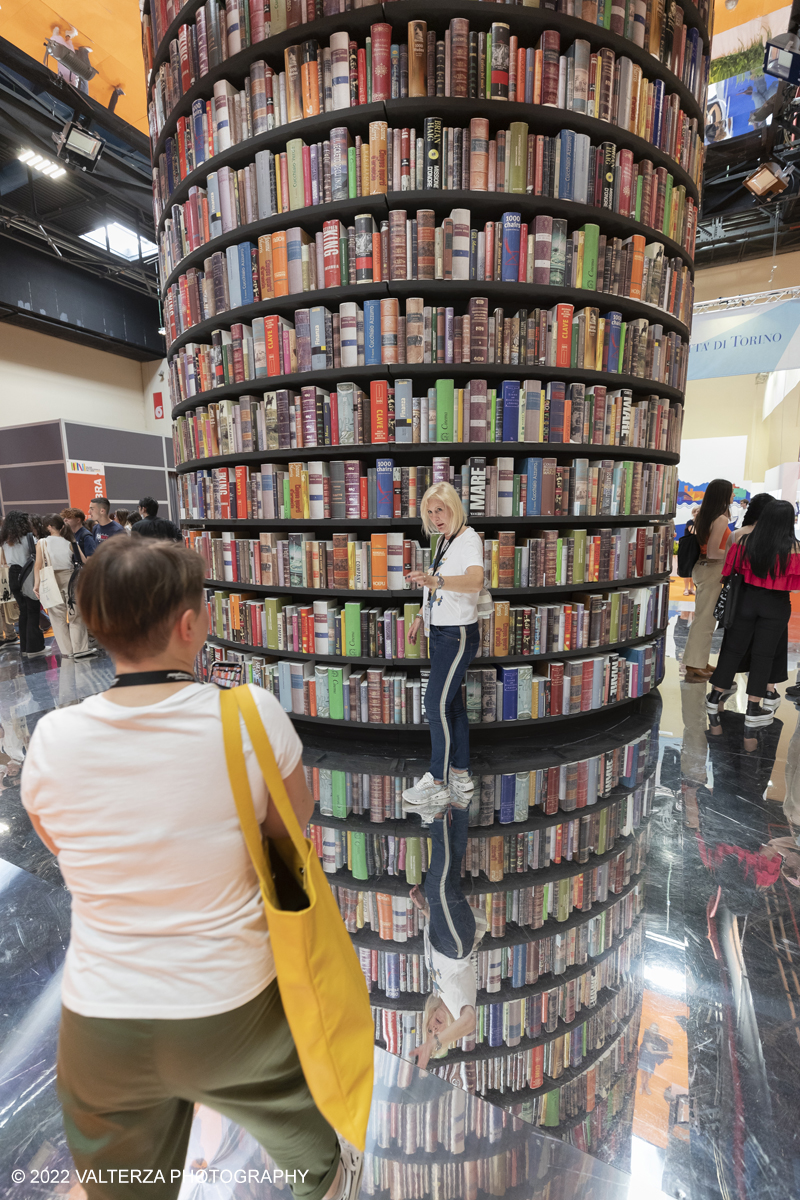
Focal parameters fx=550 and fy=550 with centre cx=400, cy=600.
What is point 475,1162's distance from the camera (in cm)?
113

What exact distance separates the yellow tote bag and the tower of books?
3.99 ft

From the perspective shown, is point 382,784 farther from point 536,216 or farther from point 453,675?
point 536,216

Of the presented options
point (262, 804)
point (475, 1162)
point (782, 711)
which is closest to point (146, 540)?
point (262, 804)

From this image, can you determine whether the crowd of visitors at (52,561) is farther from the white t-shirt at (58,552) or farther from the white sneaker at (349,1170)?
the white sneaker at (349,1170)

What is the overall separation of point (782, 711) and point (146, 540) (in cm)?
437

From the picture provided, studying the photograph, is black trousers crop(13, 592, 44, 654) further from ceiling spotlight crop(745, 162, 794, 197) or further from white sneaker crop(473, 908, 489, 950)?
ceiling spotlight crop(745, 162, 794, 197)

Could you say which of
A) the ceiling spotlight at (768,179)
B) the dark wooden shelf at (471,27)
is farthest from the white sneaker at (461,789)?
the ceiling spotlight at (768,179)

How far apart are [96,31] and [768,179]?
20.6ft

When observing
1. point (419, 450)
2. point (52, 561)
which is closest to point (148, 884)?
point (419, 450)

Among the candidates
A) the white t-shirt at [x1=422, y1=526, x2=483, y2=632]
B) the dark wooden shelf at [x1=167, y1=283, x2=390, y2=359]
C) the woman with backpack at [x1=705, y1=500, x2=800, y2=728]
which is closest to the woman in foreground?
the white t-shirt at [x1=422, y1=526, x2=483, y2=632]

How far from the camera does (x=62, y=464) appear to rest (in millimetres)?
8062

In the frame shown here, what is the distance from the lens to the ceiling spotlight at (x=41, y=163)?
6.09 meters

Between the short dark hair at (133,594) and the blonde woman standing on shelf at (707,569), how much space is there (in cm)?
414

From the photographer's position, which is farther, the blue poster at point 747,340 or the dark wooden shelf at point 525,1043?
the blue poster at point 747,340
